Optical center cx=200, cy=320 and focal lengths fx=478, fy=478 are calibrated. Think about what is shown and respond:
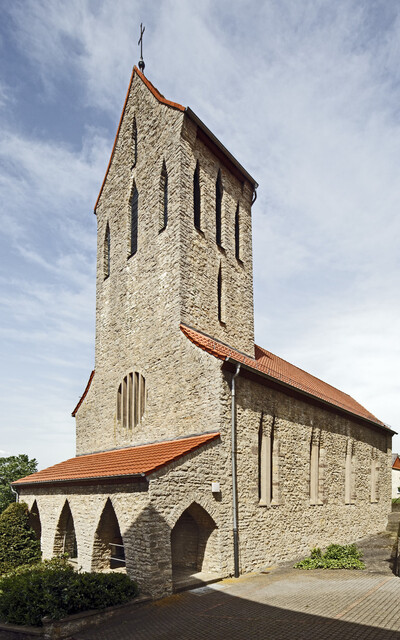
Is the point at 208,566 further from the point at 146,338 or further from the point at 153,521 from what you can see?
the point at 146,338

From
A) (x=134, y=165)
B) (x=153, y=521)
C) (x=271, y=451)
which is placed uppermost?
(x=134, y=165)

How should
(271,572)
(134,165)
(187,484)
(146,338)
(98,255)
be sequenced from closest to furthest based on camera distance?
(187,484) < (271,572) < (146,338) < (134,165) < (98,255)

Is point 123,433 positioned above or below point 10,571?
above

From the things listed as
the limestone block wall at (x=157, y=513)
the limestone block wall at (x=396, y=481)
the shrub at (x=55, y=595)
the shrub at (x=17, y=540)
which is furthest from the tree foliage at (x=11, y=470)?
the limestone block wall at (x=396, y=481)

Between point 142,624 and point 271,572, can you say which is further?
point 271,572

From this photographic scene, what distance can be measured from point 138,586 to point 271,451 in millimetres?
6825

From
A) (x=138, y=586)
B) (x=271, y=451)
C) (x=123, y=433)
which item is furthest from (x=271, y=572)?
(x=123, y=433)

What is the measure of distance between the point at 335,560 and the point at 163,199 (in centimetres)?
1389

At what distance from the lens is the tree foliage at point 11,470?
3784cm

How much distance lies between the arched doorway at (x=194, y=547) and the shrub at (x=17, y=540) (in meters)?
6.07

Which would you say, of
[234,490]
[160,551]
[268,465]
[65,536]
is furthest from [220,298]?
[65,536]

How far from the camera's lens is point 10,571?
16031mm

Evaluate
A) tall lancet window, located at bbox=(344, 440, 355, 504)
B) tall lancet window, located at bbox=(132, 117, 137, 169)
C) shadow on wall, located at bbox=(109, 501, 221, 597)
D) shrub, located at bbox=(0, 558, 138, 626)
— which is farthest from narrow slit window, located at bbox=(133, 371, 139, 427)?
tall lancet window, located at bbox=(344, 440, 355, 504)

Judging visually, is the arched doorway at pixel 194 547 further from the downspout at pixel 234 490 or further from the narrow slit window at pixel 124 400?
the narrow slit window at pixel 124 400
